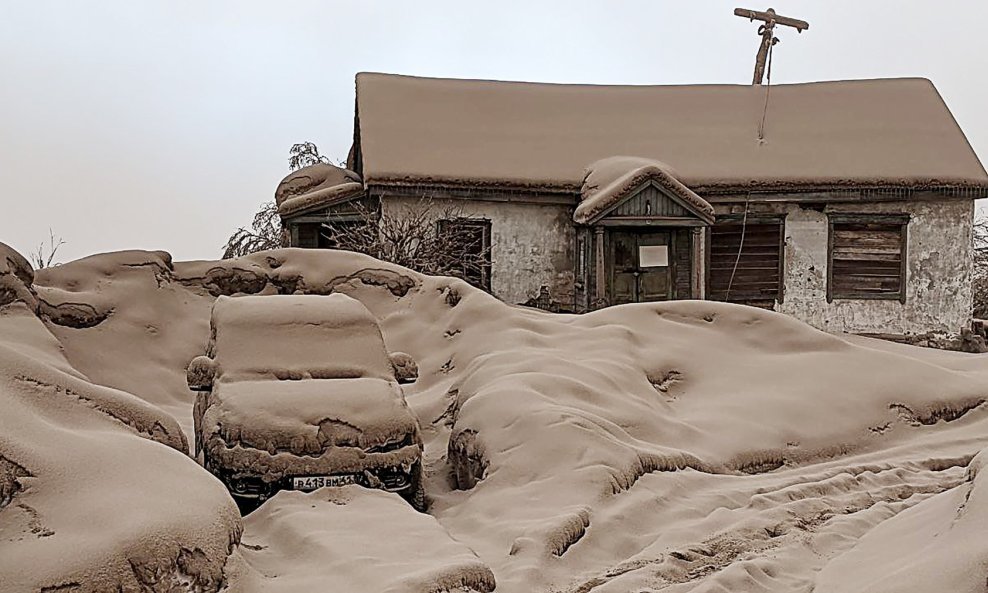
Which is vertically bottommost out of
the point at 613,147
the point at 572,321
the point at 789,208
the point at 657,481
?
the point at 657,481

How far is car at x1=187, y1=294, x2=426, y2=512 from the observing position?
6770 millimetres

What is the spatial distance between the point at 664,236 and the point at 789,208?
2.82 m

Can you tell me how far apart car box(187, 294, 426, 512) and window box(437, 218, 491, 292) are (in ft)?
33.3

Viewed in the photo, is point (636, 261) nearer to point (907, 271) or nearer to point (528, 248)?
point (528, 248)

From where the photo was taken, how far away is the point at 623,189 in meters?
17.5

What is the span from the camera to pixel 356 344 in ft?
26.6

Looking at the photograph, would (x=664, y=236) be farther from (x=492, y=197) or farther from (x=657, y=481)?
(x=657, y=481)

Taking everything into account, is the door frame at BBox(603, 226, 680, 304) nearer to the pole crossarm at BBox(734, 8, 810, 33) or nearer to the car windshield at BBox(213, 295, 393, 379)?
the pole crossarm at BBox(734, 8, 810, 33)

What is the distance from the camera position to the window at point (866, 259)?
64.2 feet

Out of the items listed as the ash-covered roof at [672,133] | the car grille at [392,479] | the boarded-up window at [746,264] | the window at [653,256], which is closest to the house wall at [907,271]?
the boarded-up window at [746,264]

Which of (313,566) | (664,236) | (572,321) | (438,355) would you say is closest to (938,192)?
(664,236)

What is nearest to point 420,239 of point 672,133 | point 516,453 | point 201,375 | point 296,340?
point 672,133

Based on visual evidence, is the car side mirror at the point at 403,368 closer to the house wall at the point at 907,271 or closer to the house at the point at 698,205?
the house at the point at 698,205

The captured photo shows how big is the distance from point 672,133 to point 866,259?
189 inches
